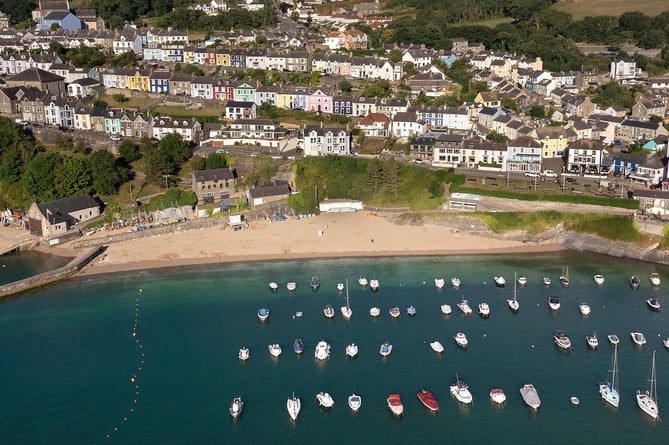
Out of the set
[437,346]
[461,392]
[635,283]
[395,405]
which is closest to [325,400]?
[395,405]

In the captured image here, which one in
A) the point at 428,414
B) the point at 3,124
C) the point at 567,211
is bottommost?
the point at 428,414

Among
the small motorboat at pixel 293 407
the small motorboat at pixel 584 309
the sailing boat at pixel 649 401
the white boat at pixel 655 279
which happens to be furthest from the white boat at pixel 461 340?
the white boat at pixel 655 279

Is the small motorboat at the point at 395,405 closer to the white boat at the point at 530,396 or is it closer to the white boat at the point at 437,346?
the white boat at the point at 437,346

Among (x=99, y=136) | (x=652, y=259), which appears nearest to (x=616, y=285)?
(x=652, y=259)

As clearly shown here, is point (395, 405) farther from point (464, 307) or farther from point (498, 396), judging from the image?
point (464, 307)

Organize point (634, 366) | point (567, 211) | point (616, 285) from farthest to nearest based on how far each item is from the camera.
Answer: point (567, 211) < point (616, 285) < point (634, 366)

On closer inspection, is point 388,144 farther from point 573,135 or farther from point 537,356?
point 537,356

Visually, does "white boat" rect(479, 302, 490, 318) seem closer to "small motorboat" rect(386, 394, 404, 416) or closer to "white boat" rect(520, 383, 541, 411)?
"white boat" rect(520, 383, 541, 411)

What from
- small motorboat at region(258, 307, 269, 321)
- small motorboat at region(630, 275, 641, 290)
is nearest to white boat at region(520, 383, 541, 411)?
small motorboat at region(258, 307, 269, 321)
